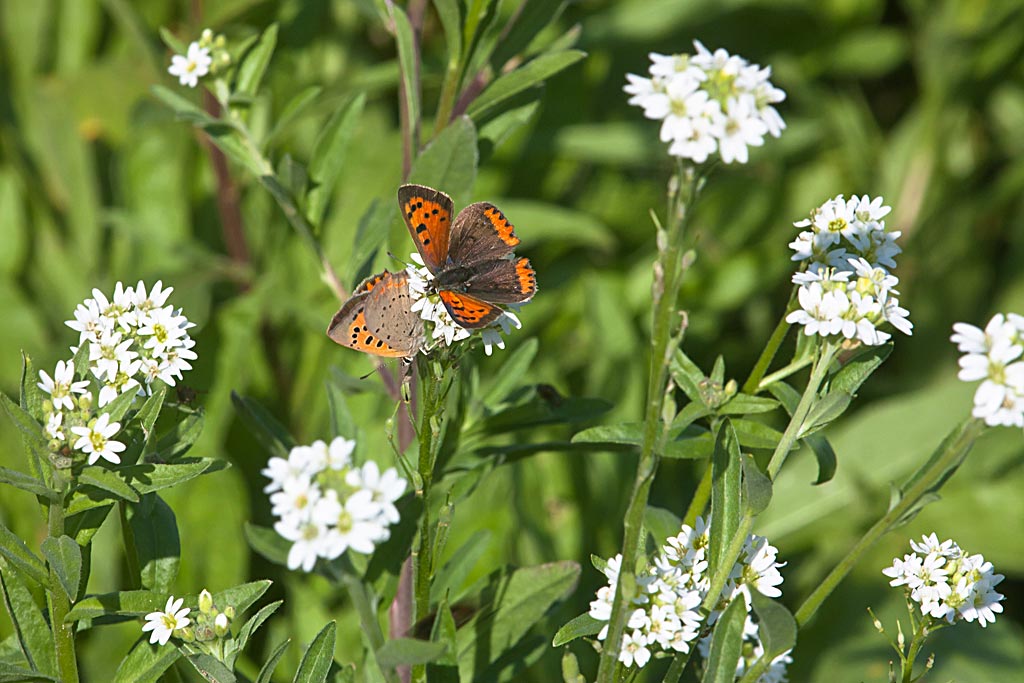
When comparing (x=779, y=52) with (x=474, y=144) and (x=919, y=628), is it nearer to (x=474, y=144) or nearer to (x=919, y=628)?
(x=474, y=144)

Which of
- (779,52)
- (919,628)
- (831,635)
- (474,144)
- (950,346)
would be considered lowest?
(831,635)

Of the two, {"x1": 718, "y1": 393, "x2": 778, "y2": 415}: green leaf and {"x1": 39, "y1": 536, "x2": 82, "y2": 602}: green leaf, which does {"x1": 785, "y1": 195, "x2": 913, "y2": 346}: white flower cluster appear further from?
{"x1": 39, "y1": 536, "x2": 82, "y2": 602}: green leaf

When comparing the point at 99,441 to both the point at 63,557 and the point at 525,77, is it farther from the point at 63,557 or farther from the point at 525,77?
the point at 525,77

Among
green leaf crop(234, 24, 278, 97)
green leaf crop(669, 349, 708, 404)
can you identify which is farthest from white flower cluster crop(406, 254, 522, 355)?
green leaf crop(234, 24, 278, 97)

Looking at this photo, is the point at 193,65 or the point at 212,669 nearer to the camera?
the point at 212,669

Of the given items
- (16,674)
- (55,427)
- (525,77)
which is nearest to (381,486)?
(55,427)

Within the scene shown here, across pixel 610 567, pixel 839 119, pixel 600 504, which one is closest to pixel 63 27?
pixel 600 504
